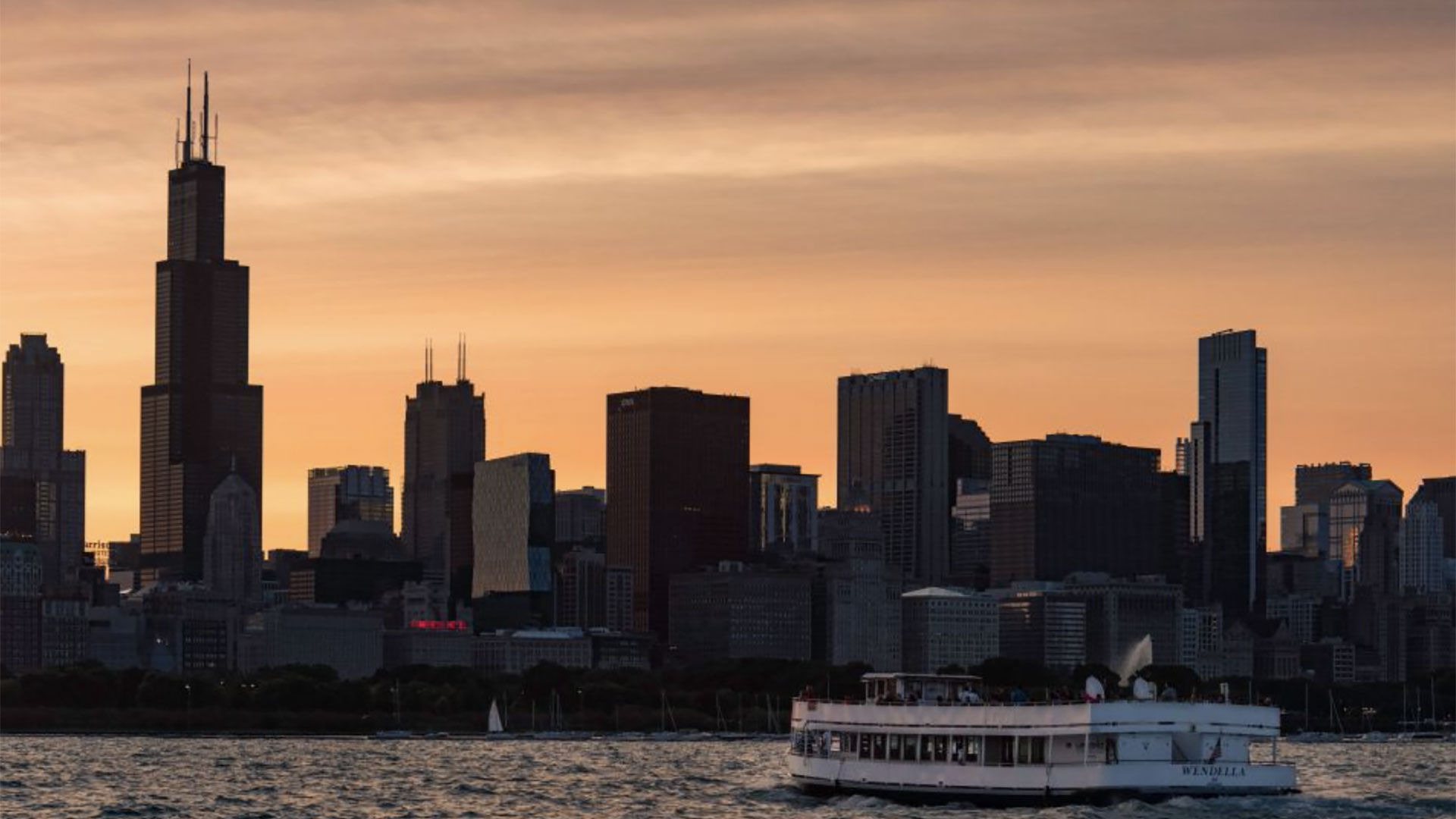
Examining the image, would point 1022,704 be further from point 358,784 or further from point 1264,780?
point 358,784

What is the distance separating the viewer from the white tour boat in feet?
437

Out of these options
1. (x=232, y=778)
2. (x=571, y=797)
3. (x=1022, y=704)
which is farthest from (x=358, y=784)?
(x=1022, y=704)

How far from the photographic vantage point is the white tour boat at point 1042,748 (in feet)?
437

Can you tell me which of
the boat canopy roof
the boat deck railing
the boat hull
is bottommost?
the boat hull

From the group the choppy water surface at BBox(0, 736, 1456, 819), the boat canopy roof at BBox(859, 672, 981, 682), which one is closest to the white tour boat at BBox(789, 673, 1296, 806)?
the boat canopy roof at BBox(859, 672, 981, 682)

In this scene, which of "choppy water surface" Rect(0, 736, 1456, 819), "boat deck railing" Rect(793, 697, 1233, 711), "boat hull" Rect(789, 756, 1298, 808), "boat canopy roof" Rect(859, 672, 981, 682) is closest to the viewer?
"boat hull" Rect(789, 756, 1298, 808)

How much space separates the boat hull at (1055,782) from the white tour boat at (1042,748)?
0.16 ft

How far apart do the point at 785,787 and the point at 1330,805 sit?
31.0 meters

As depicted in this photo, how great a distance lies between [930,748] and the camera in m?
143

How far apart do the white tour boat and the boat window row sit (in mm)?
52

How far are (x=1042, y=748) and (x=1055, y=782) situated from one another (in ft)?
9.57

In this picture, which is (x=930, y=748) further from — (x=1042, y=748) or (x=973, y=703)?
(x=1042, y=748)

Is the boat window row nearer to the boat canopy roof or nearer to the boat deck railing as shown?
the boat deck railing

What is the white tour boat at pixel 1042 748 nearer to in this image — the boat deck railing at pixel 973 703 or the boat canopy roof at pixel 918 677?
the boat deck railing at pixel 973 703
